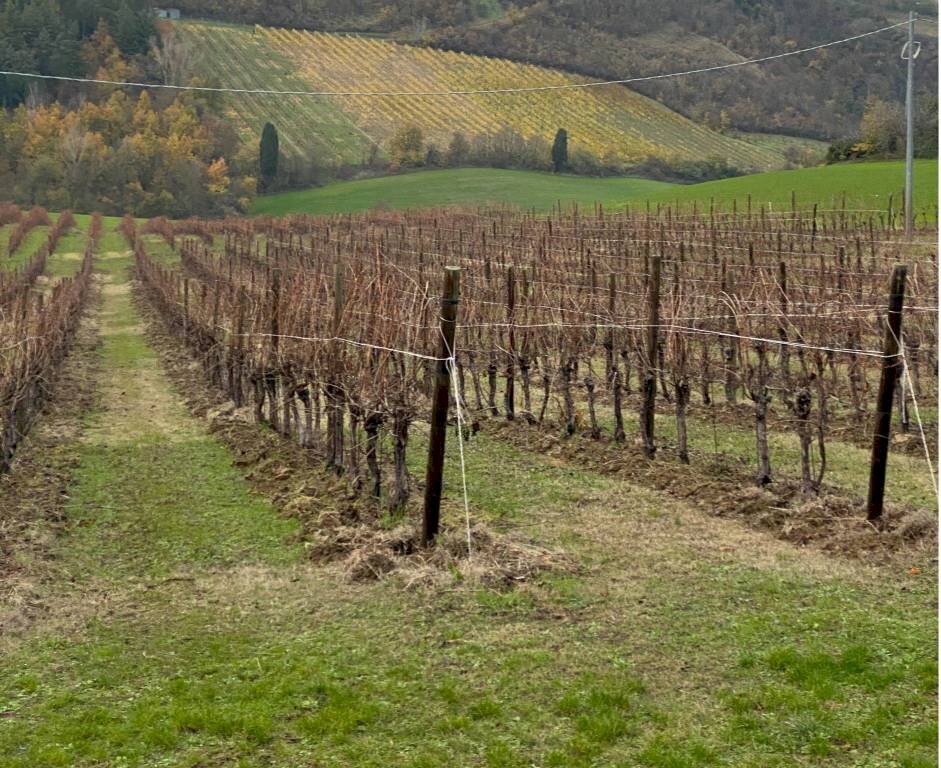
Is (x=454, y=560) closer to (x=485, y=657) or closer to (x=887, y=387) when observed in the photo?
(x=485, y=657)

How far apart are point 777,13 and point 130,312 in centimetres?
11364

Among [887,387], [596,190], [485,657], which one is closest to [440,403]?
[485,657]

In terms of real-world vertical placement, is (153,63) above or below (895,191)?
above

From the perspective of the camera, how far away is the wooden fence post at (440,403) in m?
9.45

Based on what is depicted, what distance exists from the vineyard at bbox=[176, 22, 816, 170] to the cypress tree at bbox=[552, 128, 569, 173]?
17.8 ft

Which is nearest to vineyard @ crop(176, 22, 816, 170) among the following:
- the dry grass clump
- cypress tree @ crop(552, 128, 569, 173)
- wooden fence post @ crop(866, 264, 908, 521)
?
cypress tree @ crop(552, 128, 569, 173)

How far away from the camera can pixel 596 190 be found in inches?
2837

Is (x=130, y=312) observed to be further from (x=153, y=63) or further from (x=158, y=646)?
(x=153, y=63)

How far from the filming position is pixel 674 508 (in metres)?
11.4

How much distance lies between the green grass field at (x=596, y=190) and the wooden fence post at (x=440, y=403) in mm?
32499

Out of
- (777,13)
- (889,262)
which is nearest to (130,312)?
(889,262)

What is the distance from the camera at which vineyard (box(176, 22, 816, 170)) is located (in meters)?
87.8

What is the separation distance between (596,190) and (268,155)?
2325cm

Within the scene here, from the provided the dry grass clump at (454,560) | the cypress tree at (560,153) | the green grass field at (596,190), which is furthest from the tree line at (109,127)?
the dry grass clump at (454,560)
